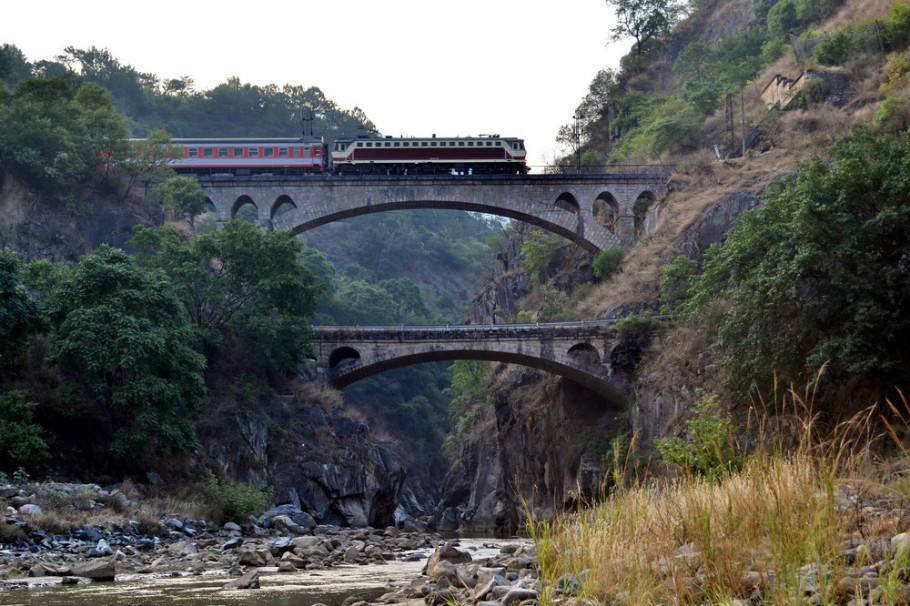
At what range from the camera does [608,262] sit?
5803 cm

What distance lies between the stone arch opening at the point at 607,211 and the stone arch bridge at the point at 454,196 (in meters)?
0.18

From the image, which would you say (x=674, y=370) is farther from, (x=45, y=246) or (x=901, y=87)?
(x=45, y=246)

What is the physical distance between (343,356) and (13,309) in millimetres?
21956

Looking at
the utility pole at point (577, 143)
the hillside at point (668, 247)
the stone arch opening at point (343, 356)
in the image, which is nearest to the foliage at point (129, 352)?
the hillside at point (668, 247)

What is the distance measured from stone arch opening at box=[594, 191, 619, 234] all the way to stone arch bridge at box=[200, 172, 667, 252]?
0.18 meters

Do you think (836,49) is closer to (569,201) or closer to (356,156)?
Answer: (569,201)

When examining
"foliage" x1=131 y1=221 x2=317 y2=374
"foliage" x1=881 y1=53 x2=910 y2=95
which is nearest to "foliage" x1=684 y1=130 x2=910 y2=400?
"foliage" x1=131 y1=221 x2=317 y2=374

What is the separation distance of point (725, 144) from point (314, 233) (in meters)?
58.5

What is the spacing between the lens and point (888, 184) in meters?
25.9

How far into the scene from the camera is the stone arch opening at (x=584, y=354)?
5034cm

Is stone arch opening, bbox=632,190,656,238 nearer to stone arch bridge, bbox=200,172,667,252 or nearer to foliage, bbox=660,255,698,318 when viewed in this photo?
stone arch bridge, bbox=200,172,667,252

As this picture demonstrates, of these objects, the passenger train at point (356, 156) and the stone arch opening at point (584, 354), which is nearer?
the stone arch opening at point (584, 354)

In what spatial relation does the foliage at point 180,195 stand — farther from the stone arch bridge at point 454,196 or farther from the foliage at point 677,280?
the foliage at point 677,280

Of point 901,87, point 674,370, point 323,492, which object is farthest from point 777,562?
point 901,87
